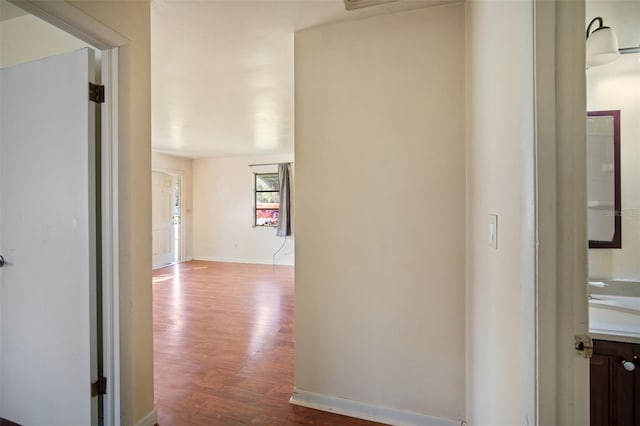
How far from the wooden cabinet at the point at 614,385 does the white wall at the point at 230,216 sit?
5.40m

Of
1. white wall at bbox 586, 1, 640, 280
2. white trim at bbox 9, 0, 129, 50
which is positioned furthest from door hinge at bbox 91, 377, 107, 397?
white wall at bbox 586, 1, 640, 280

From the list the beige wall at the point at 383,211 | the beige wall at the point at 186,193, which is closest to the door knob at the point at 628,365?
the beige wall at the point at 383,211

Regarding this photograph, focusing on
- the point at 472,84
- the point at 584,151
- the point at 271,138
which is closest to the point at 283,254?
the point at 271,138

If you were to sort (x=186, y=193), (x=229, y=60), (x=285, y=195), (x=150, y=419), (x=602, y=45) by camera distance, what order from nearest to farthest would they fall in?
1. (x=602, y=45)
2. (x=150, y=419)
3. (x=229, y=60)
4. (x=285, y=195)
5. (x=186, y=193)

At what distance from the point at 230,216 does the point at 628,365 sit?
21.2 feet

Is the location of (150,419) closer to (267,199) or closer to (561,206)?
(561,206)

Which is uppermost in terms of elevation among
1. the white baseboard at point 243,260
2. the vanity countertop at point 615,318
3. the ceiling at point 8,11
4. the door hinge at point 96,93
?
the ceiling at point 8,11

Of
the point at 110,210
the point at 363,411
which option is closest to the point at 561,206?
the point at 363,411

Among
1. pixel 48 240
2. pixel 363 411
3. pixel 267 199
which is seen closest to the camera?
pixel 48 240

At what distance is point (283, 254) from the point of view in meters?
6.26

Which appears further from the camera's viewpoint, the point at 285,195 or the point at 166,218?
the point at 166,218

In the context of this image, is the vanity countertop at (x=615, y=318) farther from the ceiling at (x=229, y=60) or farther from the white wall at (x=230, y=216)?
the white wall at (x=230, y=216)

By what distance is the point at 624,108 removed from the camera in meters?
1.40

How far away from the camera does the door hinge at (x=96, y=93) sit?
54.8 inches
